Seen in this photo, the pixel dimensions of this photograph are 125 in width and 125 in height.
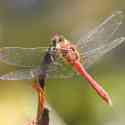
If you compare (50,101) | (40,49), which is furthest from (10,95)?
(40,49)

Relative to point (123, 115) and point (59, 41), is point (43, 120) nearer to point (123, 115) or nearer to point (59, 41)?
point (59, 41)

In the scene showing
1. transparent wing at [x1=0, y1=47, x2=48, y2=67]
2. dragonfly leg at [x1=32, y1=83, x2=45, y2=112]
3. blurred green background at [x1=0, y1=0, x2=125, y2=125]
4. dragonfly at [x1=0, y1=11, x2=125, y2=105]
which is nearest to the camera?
dragonfly leg at [x1=32, y1=83, x2=45, y2=112]

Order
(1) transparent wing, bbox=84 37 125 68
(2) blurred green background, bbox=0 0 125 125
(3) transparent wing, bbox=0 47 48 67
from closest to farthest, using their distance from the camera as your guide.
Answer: (3) transparent wing, bbox=0 47 48 67 → (1) transparent wing, bbox=84 37 125 68 → (2) blurred green background, bbox=0 0 125 125

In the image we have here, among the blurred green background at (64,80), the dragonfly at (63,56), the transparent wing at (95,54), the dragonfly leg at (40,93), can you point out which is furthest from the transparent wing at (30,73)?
the blurred green background at (64,80)

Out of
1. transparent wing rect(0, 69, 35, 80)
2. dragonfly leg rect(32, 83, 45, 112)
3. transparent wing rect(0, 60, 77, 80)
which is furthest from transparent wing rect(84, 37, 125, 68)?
dragonfly leg rect(32, 83, 45, 112)

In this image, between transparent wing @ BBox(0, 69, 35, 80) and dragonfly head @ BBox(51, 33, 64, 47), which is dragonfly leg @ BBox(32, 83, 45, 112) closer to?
dragonfly head @ BBox(51, 33, 64, 47)

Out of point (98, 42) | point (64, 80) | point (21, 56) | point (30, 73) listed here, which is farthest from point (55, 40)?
point (64, 80)

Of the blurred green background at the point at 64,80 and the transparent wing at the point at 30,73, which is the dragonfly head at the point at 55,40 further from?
the blurred green background at the point at 64,80
